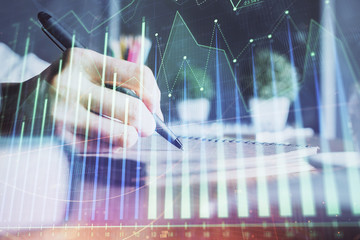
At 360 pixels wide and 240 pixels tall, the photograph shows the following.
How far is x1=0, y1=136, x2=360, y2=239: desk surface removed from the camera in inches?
41.2

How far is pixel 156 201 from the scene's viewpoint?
133 cm

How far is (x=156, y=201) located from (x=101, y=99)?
599 mm

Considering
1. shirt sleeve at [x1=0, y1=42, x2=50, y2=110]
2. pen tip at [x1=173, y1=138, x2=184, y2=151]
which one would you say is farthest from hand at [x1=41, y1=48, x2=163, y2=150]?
shirt sleeve at [x1=0, y1=42, x2=50, y2=110]

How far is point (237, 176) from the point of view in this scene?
1.21m

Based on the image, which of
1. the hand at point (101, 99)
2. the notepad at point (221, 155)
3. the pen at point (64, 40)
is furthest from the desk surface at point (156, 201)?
the hand at point (101, 99)

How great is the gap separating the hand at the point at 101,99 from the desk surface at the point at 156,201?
0.30 meters

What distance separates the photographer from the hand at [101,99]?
3.72 feet

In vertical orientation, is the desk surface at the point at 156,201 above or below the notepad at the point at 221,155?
below

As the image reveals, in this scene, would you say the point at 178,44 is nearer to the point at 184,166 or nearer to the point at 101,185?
the point at 184,166

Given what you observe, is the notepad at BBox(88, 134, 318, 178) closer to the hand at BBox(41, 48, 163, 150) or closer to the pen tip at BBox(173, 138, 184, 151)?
the pen tip at BBox(173, 138, 184, 151)

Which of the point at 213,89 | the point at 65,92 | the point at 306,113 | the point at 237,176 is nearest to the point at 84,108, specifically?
the point at 65,92

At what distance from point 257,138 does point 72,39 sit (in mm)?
1033

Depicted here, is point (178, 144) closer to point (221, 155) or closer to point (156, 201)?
point (221, 155)

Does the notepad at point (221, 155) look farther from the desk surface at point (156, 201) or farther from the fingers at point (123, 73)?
the fingers at point (123, 73)
